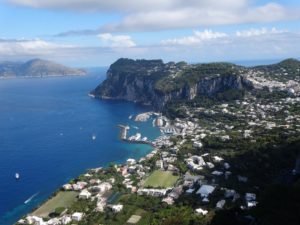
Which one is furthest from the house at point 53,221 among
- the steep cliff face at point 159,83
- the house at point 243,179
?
the steep cliff face at point 159,83

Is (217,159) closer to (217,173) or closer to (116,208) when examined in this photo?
(217,173)

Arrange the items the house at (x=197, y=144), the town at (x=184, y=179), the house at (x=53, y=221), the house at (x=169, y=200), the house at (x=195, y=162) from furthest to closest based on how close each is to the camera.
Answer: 1. the house at (x=197, y=144)
2. the house at (x=195, y=162)
3. the house at (x=169, y=200)
4. the town at (x=184, y=179)
5. the house at (x=53, y=221)

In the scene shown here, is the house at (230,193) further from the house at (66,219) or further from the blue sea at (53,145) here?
the blue sea at (53,145)

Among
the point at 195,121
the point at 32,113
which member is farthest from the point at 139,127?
the point at 32,113

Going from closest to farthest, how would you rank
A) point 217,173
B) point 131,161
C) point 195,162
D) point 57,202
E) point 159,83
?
point 57,202 → point 217,173 → point 195,162 → point 131,161 → point 159,83

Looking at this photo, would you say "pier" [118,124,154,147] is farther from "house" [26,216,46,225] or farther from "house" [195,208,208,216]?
"house" [26,216,46,225]

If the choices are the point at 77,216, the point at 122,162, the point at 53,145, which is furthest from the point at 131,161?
the point at 53,145
